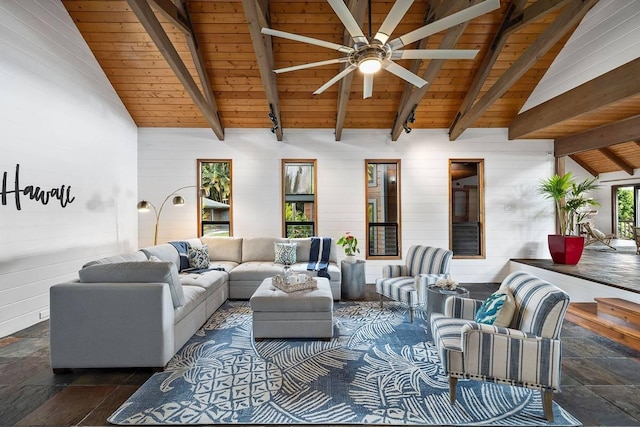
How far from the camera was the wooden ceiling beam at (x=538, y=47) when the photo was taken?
10.7 ft

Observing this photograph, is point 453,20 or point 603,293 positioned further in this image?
point 603,293

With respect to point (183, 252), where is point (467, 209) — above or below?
above

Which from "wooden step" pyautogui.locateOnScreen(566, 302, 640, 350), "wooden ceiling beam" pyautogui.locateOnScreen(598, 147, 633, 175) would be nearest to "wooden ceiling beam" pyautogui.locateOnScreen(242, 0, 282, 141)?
"wooden step" pyautogui.locateOnScreen(566, 302, 640, 350)

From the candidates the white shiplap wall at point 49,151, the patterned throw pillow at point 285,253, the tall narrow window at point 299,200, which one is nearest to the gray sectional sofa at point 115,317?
the white shiplap wall at point 49,151

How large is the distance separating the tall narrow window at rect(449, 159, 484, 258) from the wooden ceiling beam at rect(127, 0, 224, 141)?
4.57 metres

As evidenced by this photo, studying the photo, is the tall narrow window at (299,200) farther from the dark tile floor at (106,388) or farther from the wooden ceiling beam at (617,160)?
the wooden ceiling beam at (617,160)

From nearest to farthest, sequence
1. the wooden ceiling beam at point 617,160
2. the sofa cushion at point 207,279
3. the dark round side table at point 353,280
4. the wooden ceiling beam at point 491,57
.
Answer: the sofa cushion at point 207,279, the wooden ceiling beam at point 491,57, the dark round side table at point 353,280, the wooden ceiling beam at point 617,160

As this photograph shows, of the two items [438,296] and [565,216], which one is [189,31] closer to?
[438,296]

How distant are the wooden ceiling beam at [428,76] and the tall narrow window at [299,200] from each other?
183cm

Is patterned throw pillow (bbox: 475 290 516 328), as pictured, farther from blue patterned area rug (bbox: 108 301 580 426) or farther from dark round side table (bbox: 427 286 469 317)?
dark round side table (bbox: 427 286 469 317)

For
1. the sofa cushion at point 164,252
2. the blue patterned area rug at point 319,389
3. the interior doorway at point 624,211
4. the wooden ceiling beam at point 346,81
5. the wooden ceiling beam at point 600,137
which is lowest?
the blue patterned area rug at point 319,389

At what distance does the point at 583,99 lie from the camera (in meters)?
4.30

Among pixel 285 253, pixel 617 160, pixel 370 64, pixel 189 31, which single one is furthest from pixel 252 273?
pixel 617 160

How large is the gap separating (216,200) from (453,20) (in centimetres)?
509
